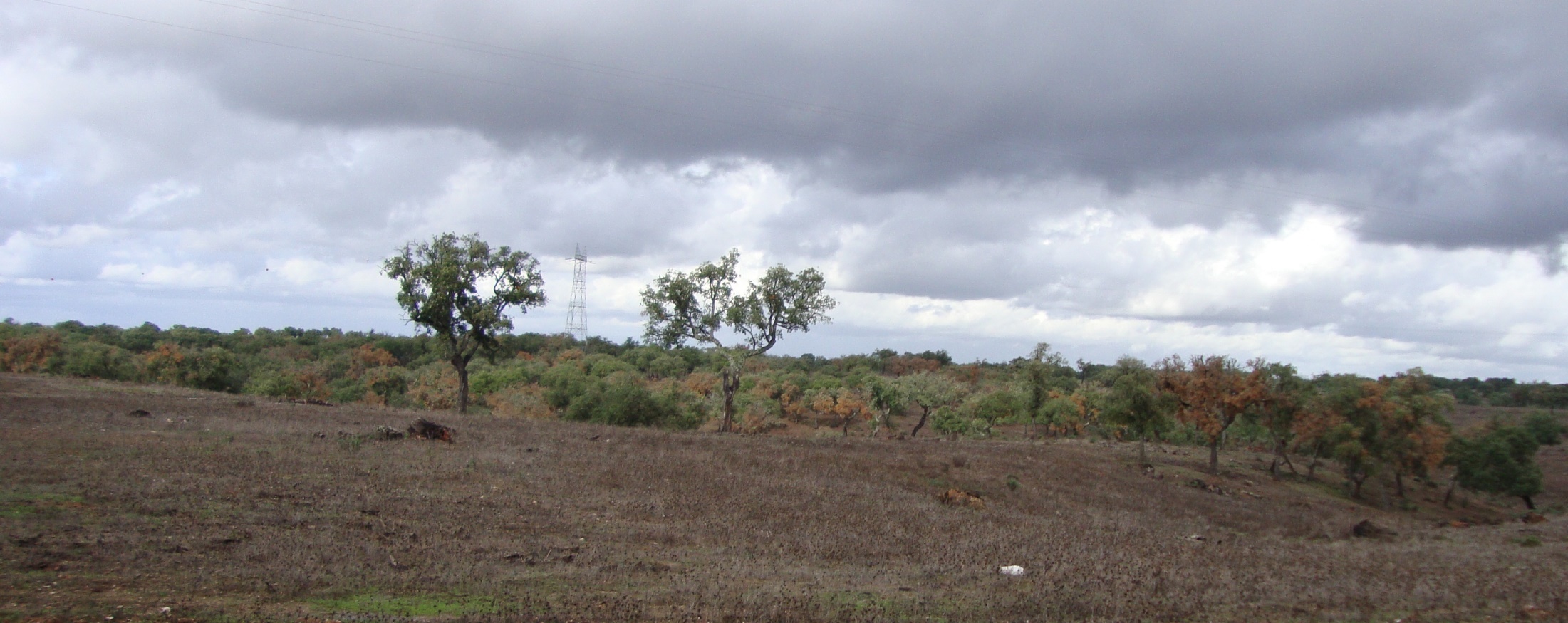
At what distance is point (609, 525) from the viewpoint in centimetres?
1586

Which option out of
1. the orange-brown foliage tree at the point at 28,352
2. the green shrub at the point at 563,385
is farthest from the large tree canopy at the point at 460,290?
the orange-brown foliage tree at the point at 28,352

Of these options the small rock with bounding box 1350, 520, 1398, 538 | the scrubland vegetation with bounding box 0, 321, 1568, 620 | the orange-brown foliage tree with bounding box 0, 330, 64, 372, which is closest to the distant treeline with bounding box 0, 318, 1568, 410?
the orange-brown foliage tree with bounding box 0, 330, 64, 372

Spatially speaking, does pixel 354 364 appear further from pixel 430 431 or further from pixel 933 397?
pixel 430 431

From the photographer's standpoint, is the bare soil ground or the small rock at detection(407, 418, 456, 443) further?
the small rock at detection(407, 418, 456, 443)

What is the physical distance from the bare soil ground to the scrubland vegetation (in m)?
0.08

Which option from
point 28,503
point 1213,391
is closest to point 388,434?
point 28,503

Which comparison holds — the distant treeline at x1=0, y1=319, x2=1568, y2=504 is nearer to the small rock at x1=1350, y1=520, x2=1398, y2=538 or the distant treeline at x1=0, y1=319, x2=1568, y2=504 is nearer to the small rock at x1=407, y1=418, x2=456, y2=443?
the small rock at x1=407, y1=418, x2=456, y2=443

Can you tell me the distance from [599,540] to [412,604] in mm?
5175

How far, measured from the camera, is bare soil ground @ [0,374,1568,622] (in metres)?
9.83

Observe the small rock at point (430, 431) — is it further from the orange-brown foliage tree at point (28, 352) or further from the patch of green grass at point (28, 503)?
the orange-brown foliage tree at point (28, 352)

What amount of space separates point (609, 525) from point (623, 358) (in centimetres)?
11225

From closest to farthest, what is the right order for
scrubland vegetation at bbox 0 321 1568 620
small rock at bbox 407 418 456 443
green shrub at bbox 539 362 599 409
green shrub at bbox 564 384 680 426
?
1. scrubland vegetation at bbox 0 321 1568 620
2. small rock at bbox 407 418 456 443
3. green shrub at bbox 564 384 680 426
4. green shrub at bbox 539 362 599 409

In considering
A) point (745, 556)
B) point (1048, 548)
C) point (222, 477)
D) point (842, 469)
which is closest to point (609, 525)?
point (745, 556)

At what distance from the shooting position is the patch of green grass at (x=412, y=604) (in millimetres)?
8969
